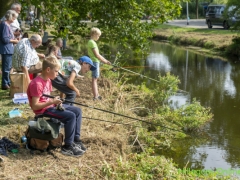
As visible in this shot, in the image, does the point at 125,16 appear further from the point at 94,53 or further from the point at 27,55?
the point at 27,55

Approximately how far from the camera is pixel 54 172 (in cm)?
474

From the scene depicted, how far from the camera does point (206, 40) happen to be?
73.0 feet

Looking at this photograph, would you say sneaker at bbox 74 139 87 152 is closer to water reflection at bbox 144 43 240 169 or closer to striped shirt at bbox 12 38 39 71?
water reflection at bbox 144 43 240 169

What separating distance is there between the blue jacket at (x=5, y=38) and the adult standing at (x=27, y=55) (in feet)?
2.66

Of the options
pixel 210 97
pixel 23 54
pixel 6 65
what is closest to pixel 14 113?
pixel 23 54

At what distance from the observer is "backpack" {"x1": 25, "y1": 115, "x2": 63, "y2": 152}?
497cm

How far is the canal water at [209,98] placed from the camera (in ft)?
23.0

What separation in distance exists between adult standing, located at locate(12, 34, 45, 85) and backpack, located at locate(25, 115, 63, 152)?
2.38m

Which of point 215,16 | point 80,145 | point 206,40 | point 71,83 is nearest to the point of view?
point 80,145

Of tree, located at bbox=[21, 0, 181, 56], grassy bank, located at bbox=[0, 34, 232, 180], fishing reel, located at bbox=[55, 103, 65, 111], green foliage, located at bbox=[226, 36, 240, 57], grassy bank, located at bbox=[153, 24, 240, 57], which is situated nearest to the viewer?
grassy bank, located at bbox=[0, 34, 232, 180]

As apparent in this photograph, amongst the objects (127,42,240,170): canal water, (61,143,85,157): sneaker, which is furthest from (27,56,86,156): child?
(127,42,240,170): canal water

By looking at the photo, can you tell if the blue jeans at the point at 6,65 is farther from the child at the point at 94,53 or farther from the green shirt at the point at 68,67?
the green shirt at the point at 68,67

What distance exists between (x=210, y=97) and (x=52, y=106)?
23.2 ft

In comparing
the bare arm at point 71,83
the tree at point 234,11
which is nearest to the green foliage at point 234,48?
the tree at point 234,11
